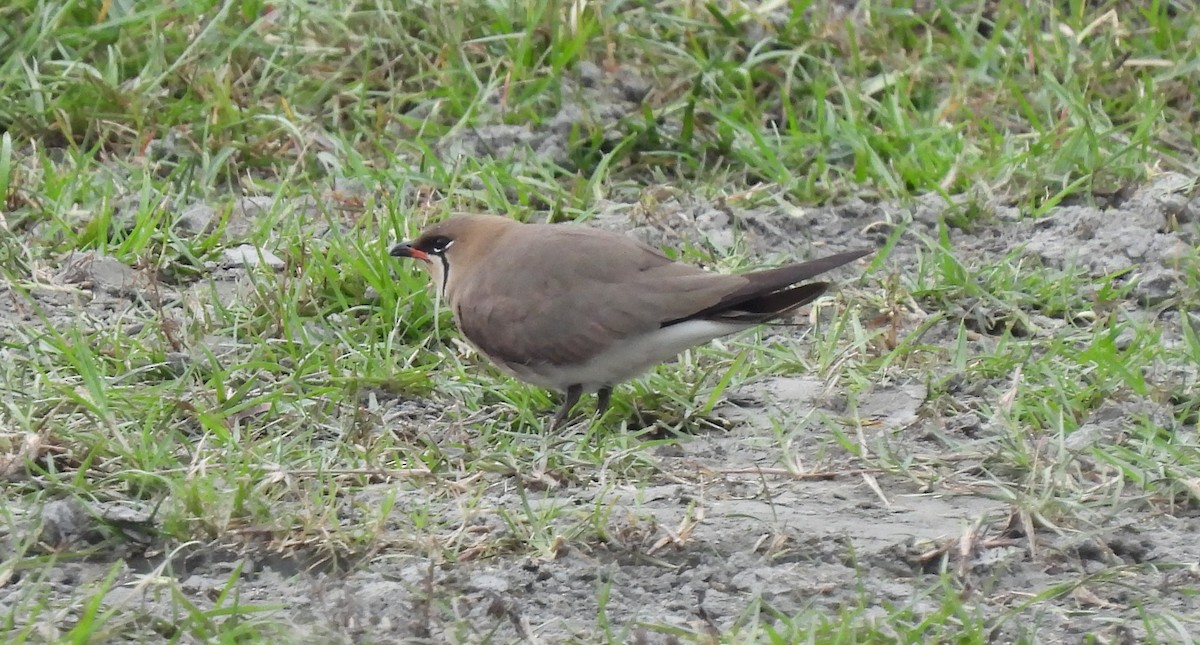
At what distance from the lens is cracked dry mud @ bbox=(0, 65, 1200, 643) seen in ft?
12.3

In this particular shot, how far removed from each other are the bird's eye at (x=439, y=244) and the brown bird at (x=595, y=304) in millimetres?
170

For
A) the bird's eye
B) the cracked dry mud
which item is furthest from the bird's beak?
the cracked dry mud

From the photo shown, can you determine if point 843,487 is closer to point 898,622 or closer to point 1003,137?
point 898,622

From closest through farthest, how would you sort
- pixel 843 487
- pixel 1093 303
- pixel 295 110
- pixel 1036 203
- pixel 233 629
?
pixel 233 629, pixel 843 487, pixel 1093 303, pixel 1036 203, pixel 295 110

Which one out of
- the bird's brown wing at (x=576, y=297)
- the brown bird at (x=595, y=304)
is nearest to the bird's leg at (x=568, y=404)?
the brown bird at (x=595, y=304)

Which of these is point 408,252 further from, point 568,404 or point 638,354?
point 638,354

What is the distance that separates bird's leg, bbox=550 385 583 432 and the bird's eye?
2.30ft

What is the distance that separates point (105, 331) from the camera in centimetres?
532

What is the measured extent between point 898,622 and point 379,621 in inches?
43.5

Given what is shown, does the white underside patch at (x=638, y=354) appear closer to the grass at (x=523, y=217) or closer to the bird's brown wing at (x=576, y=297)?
the bird's brown wing at (x=576, y=297)

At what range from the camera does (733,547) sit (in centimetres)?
412

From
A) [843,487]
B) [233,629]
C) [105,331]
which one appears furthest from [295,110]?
[233,629]

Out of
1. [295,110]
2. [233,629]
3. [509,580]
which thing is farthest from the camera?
[295,110]

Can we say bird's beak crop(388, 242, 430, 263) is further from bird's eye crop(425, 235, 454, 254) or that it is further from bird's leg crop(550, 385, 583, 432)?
bird's leg crop(550, 385, 583, 432)
